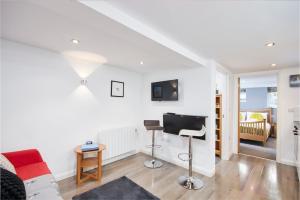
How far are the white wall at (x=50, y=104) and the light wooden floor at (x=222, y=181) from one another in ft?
2.32

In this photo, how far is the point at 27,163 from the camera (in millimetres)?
2000

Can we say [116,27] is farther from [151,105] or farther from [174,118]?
[151,105]

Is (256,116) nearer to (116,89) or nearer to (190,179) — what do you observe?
(190,179)

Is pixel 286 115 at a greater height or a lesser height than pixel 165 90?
lesser

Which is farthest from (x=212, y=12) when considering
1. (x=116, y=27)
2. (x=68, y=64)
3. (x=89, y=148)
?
(x=89, y=148)

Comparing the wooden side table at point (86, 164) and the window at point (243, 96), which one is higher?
the window at point (243, 96)

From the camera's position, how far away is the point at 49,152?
2.43 m

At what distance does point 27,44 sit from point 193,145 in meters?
3.42

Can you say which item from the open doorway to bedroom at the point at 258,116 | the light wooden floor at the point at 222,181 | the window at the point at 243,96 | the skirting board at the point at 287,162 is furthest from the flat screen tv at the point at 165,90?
the window at the point at 243,96

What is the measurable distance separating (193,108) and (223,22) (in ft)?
6.09

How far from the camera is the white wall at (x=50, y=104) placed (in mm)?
2074

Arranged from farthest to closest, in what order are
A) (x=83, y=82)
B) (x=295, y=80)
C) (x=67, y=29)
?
(x=295, y=80)
(x=83, y=82)
(x=67, y=29)

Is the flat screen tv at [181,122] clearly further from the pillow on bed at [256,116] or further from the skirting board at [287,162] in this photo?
the pillow on bed at [256,116]

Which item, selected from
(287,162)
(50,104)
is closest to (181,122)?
(50,104)
